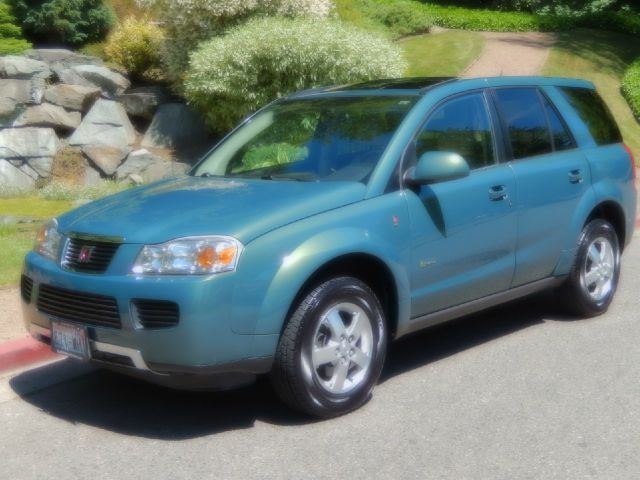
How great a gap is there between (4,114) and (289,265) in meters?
10.9

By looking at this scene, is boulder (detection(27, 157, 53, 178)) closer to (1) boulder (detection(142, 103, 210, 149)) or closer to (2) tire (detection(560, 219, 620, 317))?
(1) boulder (detection(142, 103, 210, 149))

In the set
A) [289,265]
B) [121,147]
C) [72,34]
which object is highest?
[289,265]

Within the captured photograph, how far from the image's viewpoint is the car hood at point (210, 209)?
5.21 m

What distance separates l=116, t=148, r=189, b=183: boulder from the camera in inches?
586

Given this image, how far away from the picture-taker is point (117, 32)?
1772 cm

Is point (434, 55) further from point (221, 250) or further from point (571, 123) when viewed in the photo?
point (221, 250)

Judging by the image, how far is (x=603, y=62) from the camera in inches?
868

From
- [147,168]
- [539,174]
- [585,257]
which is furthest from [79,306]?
[147,168]

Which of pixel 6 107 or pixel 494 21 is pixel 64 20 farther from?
pixel 494 21

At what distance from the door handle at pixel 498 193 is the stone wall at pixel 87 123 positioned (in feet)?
29.7

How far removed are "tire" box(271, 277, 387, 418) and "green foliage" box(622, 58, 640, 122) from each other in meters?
14.6

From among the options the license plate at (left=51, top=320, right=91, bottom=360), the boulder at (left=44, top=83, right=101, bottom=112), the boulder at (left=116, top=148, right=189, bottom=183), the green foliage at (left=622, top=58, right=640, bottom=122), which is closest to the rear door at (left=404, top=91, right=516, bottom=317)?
the license plate at (left=51, top=320, right=91, bottom=360)

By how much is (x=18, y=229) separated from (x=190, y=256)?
5430mm

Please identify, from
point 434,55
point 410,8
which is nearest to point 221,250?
point 434,55
